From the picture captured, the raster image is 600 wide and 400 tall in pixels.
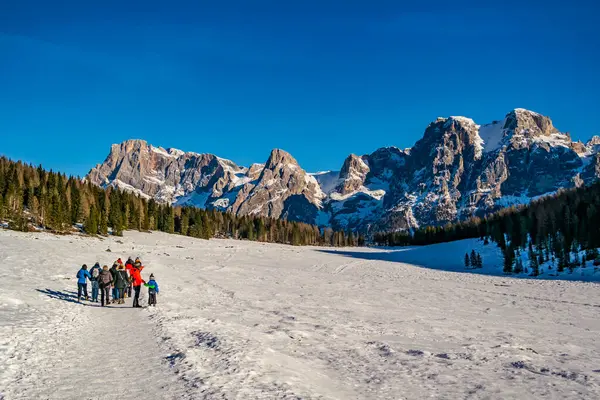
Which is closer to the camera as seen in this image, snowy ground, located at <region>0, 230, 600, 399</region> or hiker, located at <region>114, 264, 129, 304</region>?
snowy ground, located at <region>0, 230, 600, 399</region>

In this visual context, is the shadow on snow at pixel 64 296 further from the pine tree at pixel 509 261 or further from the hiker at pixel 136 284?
the pine tree at pixel 509 261

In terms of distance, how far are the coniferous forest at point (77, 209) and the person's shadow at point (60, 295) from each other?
177ft

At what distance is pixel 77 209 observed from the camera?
8775 cm

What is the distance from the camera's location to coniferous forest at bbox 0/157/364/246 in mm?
74625

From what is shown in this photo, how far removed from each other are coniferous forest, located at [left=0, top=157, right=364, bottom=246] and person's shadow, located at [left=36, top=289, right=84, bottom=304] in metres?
54.0

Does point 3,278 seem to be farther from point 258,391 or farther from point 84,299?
point 258,391

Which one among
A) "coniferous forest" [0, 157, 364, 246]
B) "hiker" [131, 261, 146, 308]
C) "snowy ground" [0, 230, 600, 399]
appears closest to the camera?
"snowy ground" [0, 230, 600, 399]

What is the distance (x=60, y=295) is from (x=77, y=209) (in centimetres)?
7407

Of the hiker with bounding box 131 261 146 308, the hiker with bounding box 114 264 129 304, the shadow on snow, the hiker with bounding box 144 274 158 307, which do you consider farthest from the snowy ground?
the hiker with bounding box 114 264 129 304

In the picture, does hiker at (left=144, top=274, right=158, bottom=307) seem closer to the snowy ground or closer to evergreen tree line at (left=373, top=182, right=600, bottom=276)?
the snowy ground

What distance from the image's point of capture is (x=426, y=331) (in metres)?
16.6

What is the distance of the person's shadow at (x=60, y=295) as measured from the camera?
Result: 21995mm

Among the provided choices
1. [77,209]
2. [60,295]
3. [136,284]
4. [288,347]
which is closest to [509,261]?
[136,284]

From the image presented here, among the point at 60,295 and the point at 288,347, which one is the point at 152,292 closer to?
the point at 60,295
